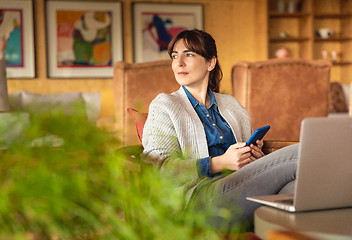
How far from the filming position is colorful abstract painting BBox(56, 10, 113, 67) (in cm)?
625

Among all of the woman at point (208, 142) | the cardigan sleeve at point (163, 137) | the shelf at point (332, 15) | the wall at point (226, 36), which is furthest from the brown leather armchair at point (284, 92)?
the shelf at point (332, 15)

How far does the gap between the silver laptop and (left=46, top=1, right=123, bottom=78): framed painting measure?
5419 mm

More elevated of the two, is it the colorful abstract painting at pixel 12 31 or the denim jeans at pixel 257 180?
the colorful abstract painting at pixel 12 31

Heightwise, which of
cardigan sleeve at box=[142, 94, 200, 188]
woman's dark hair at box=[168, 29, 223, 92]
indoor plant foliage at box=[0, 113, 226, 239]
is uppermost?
woman's dark hair at box=[168, 29, 223, 92]

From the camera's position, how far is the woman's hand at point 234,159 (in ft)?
6.27

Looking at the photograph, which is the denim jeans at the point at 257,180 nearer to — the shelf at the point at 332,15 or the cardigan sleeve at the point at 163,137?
the cardigan sleeve at the point at 163,137

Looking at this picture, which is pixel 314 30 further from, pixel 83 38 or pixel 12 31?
pixel 12 31

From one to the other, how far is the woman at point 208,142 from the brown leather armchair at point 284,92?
1.06 metres

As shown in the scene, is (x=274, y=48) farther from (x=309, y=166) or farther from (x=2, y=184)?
(x=2, y=184)

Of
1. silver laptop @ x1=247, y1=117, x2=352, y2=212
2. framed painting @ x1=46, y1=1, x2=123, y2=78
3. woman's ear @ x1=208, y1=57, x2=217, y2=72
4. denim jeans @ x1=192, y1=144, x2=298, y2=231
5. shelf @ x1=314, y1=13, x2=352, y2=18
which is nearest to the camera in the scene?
silver laptop @ x1=247, y1=117, x2=352, y2=212

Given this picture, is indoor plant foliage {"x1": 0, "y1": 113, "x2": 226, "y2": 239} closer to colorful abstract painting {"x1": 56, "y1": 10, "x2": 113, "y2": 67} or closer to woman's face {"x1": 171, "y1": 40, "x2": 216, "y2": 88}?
woman's face {"x1": 171, "y1": 40, "x2": 216, "y2": 88}

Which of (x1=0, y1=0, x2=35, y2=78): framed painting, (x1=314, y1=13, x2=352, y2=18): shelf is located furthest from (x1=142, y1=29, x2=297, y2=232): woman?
(x1=314, y1=13, x2=352, y2=18): shelf

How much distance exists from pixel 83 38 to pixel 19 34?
791 millimetres

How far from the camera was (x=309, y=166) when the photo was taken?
1088mm
